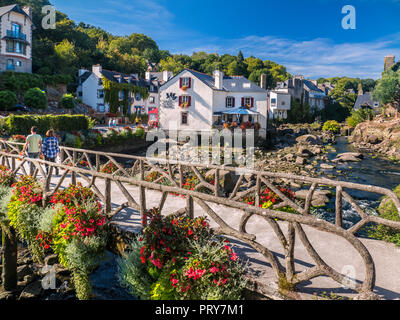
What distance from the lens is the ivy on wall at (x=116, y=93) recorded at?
171 feet

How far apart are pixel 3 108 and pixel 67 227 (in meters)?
34.3

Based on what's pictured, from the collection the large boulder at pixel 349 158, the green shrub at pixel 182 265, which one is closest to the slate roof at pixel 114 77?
the large boulder at pixel 349 158

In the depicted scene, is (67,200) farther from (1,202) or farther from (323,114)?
(323,114)

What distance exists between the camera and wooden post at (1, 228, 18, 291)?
913 cm

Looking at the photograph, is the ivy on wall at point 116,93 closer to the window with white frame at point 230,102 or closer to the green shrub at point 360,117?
the window with white frame at point 230,102

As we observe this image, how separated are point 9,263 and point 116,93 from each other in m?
46.5

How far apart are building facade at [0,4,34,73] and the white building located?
149 feet

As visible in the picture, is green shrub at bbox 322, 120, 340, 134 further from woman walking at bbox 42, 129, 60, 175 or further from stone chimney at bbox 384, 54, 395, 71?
woman walking at bbox 42, 129, 60, 175

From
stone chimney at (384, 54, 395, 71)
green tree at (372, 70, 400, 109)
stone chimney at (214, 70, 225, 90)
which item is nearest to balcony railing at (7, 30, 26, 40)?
stone chimney at (214, 70, 225, 90)

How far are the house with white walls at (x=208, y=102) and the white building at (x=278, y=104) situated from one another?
71.1ft

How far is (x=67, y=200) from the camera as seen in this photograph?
24.2ft

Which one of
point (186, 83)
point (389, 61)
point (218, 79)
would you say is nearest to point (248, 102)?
point (218, 79)

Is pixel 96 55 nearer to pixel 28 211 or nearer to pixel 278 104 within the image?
pixel 278 104

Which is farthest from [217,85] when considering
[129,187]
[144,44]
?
[144,44]
